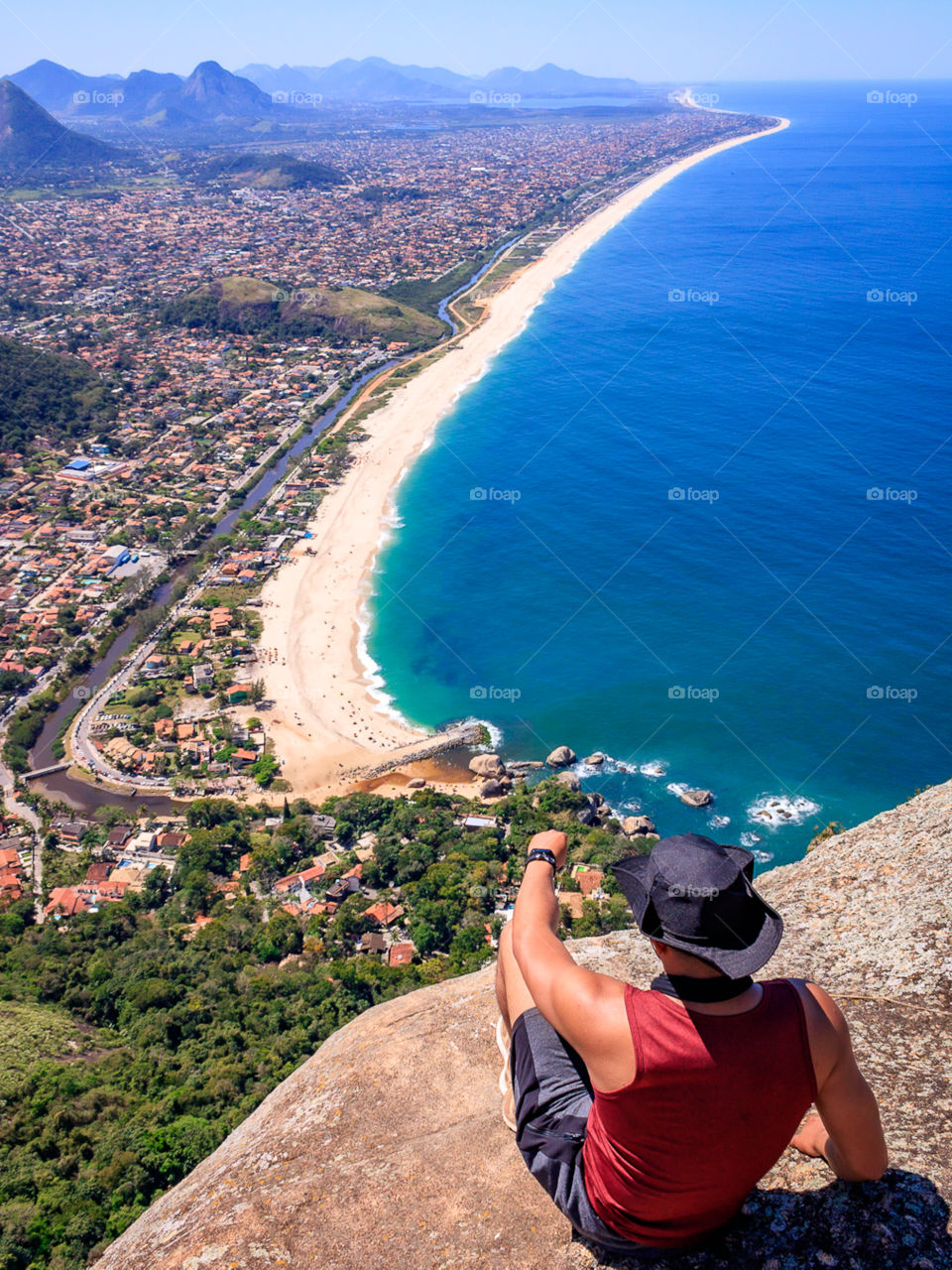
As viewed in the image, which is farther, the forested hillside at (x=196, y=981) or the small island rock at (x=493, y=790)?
the small island rock at (x=493, y=790)

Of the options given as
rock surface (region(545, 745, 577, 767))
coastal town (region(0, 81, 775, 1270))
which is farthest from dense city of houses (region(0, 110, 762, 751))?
rock surface (region(545, 745, 577, 767))

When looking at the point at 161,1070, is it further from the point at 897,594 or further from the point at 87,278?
the point at 87,278

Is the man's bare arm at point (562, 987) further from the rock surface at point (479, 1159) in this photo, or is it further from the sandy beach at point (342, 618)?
the sandy beach at point (342, 618)

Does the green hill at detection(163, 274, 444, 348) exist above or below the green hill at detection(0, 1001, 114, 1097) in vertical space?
above

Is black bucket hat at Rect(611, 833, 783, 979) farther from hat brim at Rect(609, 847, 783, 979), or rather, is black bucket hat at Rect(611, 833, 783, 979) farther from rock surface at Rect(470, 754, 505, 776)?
rock surface at Rect(470, 754, 505, 776)

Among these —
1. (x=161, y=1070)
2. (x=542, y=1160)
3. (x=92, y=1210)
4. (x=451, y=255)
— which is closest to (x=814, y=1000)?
(x=542, y=1160)

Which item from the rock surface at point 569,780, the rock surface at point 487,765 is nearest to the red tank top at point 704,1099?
the rock surface at point 569,780

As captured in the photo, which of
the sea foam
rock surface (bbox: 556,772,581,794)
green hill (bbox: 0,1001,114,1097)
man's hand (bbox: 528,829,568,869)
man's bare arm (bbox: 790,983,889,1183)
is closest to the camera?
man's bare arm (bbox: 790,983,889,1183)
